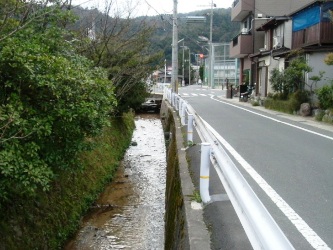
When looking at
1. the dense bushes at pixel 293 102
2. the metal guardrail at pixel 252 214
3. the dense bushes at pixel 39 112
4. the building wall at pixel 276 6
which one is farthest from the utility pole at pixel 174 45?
the metal guardrail at pixel 252 214

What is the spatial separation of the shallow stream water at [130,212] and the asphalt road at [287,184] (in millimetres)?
2073

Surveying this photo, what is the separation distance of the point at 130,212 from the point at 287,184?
4855mm

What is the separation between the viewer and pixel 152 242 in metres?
8.23

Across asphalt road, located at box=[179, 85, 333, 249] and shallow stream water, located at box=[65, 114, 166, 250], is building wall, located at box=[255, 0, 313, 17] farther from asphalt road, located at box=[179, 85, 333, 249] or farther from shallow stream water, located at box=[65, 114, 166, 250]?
asphalt road, located at box=[179, 85, 333, 249]

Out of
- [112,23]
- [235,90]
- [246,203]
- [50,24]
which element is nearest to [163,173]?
[112,23]

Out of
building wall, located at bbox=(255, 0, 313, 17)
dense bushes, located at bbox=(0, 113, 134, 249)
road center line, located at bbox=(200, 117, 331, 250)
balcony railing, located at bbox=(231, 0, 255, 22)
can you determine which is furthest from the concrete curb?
building wall, located at bbox=(255, 0, 313, 17)

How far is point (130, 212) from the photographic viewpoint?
1009 cm

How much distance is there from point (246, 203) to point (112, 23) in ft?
39.5

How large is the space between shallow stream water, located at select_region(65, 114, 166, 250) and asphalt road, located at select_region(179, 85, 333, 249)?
207 centimetres

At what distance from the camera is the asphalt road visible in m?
4.32

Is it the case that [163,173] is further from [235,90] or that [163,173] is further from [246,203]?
[235,90]

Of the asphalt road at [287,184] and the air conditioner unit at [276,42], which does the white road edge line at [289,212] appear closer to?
the asphalt road at [287,184]

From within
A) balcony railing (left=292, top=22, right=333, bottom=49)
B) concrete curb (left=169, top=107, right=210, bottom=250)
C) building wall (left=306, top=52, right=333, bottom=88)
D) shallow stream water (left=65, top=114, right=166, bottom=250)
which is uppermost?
balcony railing (left=292, top=22, right=333, bottom=49)

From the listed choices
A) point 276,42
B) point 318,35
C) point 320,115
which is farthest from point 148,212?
point 276,42
